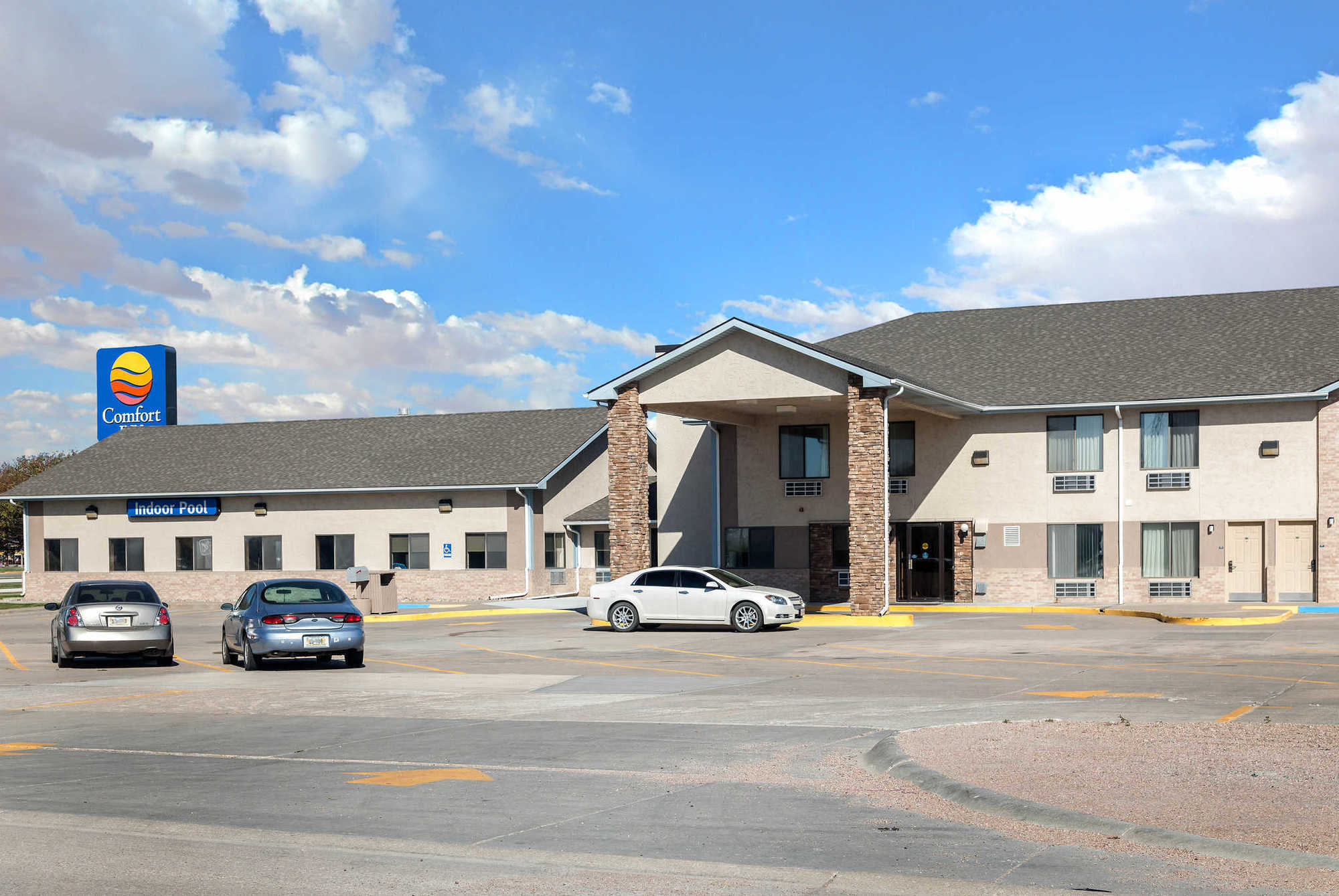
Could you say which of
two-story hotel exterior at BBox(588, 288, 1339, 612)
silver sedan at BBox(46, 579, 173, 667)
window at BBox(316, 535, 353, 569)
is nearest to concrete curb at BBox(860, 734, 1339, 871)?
silver sedan at BBox(46, 579, 173, 667)

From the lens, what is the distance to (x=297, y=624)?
68.0ft

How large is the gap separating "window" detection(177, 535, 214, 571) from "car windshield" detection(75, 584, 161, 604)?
2502cm

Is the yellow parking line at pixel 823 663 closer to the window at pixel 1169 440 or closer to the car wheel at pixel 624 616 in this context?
the car wheel at pixel 624 616

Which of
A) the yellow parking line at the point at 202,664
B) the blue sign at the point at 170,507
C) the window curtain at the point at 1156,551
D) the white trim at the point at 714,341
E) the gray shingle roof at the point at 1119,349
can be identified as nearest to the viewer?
the yellow parking line at the point at 202,664

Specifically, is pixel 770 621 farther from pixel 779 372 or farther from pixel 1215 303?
pixel 1215 303

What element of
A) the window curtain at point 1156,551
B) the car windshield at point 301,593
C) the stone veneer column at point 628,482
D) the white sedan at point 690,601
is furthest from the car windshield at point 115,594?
the window curtain at point 1156,551

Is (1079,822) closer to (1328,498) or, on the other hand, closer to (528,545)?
(1328,498)

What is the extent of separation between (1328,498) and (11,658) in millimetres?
29693

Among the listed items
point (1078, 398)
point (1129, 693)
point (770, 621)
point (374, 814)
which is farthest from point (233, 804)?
point (1078, 398)

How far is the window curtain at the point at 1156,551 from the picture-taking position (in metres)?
34.2

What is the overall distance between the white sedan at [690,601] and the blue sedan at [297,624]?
7.89 metres

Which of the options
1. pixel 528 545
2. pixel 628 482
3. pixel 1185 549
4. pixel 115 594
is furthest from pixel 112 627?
pixel 1185 549

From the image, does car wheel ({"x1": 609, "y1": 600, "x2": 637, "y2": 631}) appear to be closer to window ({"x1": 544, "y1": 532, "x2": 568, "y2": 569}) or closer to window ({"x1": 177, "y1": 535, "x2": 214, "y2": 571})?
window ({"x1": 544, "y1": 532, "x2": 568, "y2": 569})

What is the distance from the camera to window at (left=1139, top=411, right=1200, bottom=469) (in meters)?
33.8
